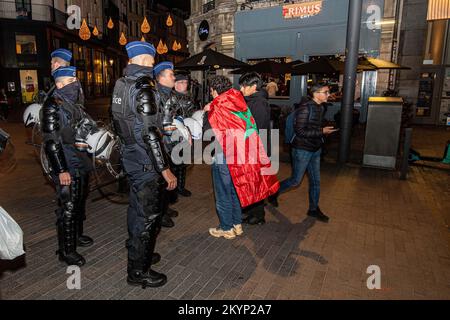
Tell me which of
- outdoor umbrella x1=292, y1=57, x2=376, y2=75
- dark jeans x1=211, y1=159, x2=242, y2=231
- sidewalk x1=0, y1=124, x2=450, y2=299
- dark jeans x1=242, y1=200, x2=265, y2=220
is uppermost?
outdoor umbrella x1=292, y1=57, x2=376, y2=75

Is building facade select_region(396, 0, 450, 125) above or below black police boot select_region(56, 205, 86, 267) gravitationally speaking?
above

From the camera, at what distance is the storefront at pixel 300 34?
14.1 meters

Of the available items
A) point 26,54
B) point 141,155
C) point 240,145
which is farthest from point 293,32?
point 26,54

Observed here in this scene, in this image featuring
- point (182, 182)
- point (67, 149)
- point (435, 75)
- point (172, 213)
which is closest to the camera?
point (67, 149)

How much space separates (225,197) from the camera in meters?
4.24

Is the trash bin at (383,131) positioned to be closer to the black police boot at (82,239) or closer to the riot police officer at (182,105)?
the riot police officer at (182,105)

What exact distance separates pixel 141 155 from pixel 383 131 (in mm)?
6635

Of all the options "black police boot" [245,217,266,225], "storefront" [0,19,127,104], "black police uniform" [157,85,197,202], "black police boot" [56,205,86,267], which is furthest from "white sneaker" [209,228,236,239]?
"storefront" [0,19,127,104]

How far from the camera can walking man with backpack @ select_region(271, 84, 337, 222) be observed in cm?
454

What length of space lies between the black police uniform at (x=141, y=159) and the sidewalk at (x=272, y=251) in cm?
36

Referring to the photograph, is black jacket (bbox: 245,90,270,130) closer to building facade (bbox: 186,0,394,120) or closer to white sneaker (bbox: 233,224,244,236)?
white sneaker (bbox: 233,224,244,236)

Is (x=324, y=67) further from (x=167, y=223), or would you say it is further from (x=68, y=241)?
(x=68, y=241)

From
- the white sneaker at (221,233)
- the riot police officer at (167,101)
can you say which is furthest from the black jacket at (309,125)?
the riot police officer at (167,101)

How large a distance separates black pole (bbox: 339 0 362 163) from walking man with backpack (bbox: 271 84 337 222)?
398cm
